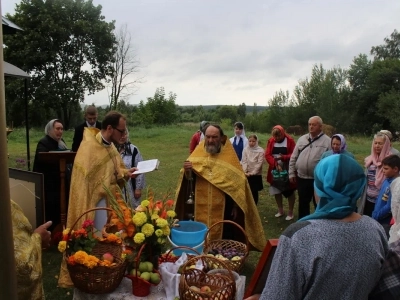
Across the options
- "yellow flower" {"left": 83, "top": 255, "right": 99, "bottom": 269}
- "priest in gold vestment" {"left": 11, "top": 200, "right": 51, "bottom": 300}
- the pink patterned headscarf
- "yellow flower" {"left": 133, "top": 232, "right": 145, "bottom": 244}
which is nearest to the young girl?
the pink patterned headscarf

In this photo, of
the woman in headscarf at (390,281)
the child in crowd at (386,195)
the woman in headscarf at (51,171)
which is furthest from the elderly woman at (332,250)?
the woman in headscarf at (51,171)

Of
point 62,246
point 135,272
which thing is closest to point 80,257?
point 62,246

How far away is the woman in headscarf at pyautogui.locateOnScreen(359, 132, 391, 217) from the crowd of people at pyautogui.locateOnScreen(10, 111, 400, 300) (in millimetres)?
12

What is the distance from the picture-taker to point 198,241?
3.30 metres

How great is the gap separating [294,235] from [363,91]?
41.2 metres

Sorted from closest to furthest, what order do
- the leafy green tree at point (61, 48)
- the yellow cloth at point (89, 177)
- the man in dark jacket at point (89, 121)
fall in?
the yellow cloth at point (89, 177), the man in dark jacket at point (89, 121), the leafy green tree at point (61, 48)

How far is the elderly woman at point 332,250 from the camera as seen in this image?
4.93ft

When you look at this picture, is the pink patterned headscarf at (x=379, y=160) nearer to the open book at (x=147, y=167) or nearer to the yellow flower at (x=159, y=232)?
the open book at (x=147, y=167)

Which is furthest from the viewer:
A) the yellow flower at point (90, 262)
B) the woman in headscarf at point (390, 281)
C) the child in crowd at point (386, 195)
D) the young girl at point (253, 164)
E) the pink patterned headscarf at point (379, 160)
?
the young girl at point (253, 164)

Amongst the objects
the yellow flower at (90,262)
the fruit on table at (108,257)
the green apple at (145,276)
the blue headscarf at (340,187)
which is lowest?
the green apple at (145,276)

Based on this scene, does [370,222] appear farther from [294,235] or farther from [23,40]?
[23,40]

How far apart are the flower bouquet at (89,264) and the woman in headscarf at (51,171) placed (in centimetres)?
272

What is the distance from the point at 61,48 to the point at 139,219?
25.2 metres

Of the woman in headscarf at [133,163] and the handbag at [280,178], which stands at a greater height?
the woman in headscarf at [133,163]
